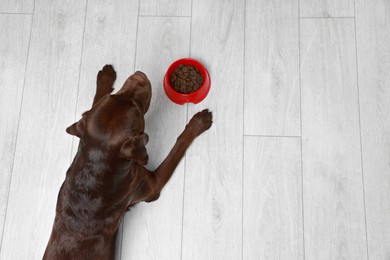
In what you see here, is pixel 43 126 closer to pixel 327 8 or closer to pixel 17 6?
pixel 17 6

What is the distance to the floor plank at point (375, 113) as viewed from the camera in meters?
2.50

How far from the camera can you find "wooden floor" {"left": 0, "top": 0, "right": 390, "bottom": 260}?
2.52 metres

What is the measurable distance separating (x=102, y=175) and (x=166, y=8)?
58.9 inches

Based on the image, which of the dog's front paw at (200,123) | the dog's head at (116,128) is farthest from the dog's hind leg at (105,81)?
the dog's head at (116,128)

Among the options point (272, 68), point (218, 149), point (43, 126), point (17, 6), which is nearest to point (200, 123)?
point (218, 149)

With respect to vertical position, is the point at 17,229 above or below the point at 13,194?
below

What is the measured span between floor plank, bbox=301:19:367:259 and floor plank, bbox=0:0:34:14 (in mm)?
2038

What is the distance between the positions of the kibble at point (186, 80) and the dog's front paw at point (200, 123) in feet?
0.59

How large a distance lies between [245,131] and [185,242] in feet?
2.78

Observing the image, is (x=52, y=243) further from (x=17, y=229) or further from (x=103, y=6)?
(x=103, y=6)

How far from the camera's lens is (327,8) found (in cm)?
280

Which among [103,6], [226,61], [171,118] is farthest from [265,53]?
[103,6]

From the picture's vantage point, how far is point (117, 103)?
189 centimetres

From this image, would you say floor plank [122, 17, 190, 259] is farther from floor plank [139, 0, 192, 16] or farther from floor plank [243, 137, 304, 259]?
floor plank [243, 137, 304, 259]
